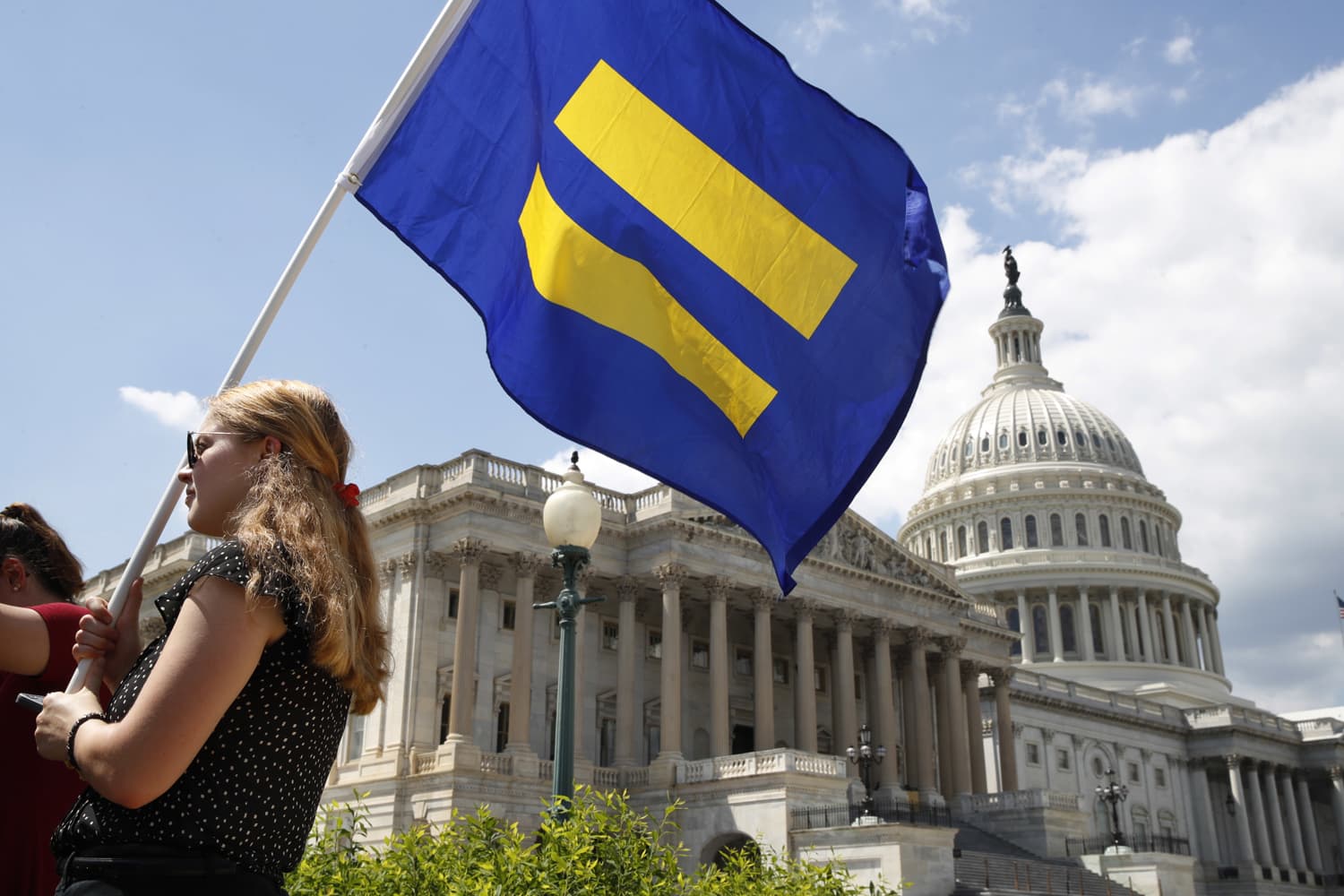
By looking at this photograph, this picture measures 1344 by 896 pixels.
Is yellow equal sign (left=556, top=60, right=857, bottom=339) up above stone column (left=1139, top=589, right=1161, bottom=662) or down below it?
below

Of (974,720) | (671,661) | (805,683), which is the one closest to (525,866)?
(671,661)

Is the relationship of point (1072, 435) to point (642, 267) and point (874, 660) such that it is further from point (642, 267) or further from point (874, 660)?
point (642, 267)

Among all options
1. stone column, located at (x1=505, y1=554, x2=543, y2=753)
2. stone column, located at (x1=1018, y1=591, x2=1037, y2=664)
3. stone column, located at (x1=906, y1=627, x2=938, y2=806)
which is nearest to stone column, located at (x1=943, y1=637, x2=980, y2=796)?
stone column, located at (x1=906, y1=627, x2=938, y2=806)

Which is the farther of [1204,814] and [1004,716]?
[1204,814]

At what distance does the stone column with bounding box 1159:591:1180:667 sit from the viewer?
4277 inches

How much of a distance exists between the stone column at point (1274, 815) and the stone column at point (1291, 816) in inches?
23.0

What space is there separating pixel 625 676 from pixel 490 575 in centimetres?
637

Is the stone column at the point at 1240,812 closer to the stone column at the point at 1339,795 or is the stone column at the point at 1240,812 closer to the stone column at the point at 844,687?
the stone column at the point at 1339,795

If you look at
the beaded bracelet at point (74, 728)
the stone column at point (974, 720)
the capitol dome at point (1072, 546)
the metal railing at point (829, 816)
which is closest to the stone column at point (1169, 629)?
the capitol dome at point (1072, 546)

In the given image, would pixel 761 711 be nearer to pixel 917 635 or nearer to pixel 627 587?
pixel 627 587

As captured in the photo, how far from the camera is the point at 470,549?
4638 cm

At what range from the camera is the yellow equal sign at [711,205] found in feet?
26.8

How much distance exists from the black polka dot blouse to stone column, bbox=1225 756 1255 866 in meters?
93.0

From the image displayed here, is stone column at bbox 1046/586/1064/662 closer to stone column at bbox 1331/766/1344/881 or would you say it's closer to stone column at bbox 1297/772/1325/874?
stone column at bbox 1297/772/1325/874
